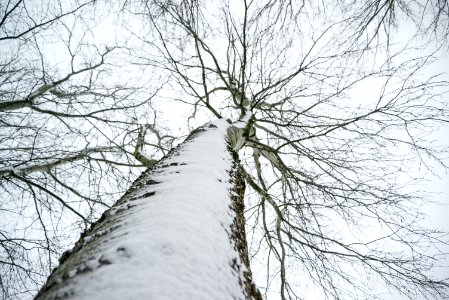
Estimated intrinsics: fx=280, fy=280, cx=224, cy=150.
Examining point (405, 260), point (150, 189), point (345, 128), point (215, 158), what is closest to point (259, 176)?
point (345, 128)

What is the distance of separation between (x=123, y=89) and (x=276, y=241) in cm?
340

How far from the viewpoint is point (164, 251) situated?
2.25 ft

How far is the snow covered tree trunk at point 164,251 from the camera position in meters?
0.57

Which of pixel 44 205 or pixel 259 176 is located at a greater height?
pixel 259 176

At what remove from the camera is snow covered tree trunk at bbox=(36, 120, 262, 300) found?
57 cm

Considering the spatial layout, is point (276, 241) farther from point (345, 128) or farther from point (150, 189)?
point (150, 189)

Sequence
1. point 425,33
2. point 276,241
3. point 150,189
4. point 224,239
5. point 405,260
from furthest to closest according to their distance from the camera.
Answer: point 276,241, point 405,260, point 425,33, point 150,189, point 224,239

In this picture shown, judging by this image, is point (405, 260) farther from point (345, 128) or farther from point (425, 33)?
point (425, 33)

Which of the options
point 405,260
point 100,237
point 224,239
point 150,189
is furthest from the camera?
point 405,260

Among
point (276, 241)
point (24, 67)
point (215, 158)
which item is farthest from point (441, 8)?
point (24, 67)

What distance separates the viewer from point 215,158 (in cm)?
168

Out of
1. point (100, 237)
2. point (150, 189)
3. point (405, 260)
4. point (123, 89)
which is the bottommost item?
point (100, 237)

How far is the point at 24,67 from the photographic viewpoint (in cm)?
389

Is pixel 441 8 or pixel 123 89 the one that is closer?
pixel 441 8
